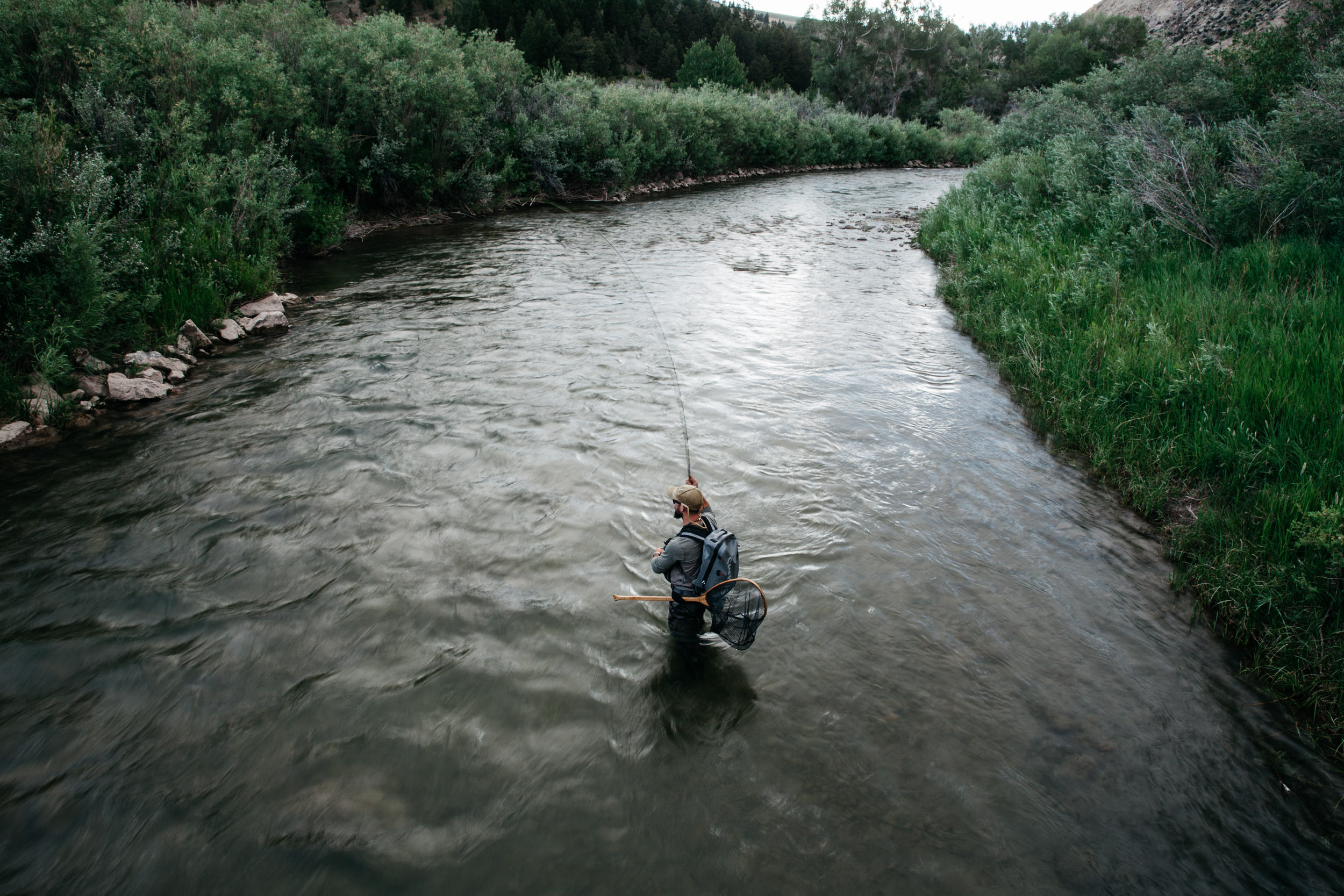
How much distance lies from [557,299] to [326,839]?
36.7ft

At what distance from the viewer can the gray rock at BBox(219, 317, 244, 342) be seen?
1052 cm

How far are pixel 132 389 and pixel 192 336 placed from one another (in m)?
1.84

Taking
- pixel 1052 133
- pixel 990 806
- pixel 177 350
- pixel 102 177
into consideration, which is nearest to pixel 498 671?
pixel 990 806

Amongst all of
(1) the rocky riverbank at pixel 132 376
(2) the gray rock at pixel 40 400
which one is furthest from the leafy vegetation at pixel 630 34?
(2) the gray rock at pixel 40 400

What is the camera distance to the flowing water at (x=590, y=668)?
11.8ft

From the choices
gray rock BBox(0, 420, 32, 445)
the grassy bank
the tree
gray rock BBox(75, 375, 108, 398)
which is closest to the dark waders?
gray rock BBox(0, 420, 32, 445)

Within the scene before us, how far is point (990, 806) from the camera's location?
3818mm

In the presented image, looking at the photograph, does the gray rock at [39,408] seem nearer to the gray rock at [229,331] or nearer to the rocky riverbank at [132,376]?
the rocky riverbank at [132,376]

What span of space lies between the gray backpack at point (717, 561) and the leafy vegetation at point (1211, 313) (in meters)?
3.85

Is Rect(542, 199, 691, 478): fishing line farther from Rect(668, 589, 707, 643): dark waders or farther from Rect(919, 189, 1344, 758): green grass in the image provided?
Rect(919, 189, 1344, 758): green grass

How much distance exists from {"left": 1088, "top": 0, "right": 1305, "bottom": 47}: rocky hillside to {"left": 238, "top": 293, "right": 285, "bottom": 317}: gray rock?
21.4m

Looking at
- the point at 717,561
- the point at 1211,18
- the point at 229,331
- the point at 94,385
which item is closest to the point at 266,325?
the point at 229,331

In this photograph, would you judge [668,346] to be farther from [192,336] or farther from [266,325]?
[192,336]

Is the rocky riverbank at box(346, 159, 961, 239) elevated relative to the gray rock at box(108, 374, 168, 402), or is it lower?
elevated
